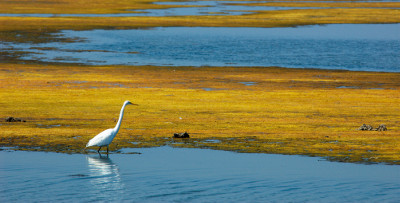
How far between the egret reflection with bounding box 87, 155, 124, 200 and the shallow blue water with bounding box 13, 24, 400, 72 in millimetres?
34440

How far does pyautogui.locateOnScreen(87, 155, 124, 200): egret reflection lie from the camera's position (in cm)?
1491

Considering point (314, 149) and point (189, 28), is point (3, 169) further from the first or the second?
point (189, 28)

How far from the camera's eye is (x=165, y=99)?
3172cm

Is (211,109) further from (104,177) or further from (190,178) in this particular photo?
(104,177)

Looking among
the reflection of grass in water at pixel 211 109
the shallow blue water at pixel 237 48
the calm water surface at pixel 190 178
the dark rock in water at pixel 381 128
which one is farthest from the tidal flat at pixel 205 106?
the shallow blue water at pixel 237 48

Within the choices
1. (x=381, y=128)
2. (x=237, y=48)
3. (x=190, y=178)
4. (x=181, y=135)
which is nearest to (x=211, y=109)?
(x=181, y=135)

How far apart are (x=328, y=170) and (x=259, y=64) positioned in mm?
36177

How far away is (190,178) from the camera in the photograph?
53.3 feet

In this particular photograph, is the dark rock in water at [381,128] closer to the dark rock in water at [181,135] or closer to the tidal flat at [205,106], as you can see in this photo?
the tidal flat at [205,106]

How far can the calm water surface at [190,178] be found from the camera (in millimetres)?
14680

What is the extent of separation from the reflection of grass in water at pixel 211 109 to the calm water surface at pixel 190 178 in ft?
4.05

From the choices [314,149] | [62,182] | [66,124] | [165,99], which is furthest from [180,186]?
[165,99]

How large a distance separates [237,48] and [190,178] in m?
48.4

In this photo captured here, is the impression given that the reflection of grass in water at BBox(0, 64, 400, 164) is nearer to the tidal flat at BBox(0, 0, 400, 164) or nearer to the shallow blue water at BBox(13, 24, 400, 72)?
the tidal flat at BBox(0, 0, 400, 164)
